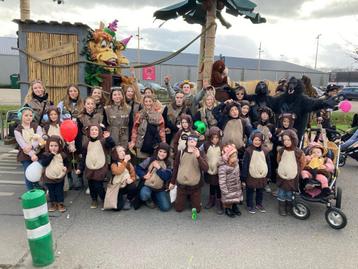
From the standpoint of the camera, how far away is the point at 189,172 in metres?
4.12

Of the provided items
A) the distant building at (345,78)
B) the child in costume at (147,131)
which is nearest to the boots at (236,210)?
the child in costume at (147,131)

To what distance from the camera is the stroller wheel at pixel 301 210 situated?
13.3 ft

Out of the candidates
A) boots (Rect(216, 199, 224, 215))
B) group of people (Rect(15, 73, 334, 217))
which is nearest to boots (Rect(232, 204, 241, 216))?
group of people (Rect(15, 73, 334, 217))

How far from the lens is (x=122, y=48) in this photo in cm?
704

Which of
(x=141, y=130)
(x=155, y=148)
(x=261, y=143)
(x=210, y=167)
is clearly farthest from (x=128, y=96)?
(x=261, y=143)

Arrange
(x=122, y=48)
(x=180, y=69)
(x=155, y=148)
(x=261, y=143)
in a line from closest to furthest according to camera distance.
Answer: (x=261, y=143)
(x=155, y=148)
(x=122, y=48)
(x=180, y=69)

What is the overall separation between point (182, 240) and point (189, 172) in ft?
3.14

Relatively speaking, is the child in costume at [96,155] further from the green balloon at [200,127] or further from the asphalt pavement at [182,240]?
the green balloon at [200,127]

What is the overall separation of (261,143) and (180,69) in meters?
36.2

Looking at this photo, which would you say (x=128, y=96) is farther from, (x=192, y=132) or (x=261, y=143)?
(x=261, y=143)

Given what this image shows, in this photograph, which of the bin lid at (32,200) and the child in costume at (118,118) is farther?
the child in costume at (118,118)

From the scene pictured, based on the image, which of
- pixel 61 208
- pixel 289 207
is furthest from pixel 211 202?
pixel 61 208

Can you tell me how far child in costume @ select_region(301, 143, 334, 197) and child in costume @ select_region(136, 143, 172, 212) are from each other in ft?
6.27

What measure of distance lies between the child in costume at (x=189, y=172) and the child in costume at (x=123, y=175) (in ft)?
1.91
